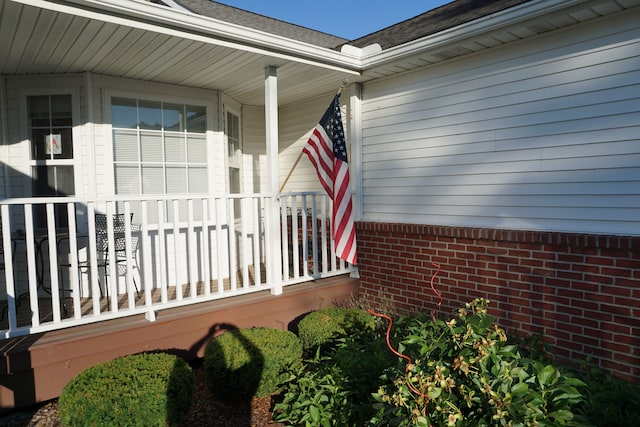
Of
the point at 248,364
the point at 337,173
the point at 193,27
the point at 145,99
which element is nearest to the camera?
the point at 248,364

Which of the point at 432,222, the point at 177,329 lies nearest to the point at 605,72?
the point at 432,222

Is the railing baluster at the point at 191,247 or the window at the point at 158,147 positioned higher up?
the window at the point at 158,147

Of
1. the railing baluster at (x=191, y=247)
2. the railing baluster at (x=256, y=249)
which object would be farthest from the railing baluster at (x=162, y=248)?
the railing baluster at (x=256, y=249)

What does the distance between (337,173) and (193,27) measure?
190cm

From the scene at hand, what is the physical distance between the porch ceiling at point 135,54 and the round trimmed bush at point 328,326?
8.19ft

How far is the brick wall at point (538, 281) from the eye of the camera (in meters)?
3.29

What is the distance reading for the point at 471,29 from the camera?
3764 millimetres

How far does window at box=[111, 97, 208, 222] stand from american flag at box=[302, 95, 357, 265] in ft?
5.21

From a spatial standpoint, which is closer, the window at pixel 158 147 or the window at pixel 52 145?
the window at pixel 52 145

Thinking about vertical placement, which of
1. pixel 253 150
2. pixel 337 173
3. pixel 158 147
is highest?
pixel 253 150

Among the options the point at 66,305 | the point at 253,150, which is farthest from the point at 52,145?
the point at 253,150

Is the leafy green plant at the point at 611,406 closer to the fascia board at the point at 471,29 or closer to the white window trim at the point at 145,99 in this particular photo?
the fascia board at the point at 471,29

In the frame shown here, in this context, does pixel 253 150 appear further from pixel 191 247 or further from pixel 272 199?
pixel 191 247

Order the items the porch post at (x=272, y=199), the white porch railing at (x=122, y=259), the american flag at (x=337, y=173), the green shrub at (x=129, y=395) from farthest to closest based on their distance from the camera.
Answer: the american flag at (x=337, y=173) < the porch post at (x=272, y=199) < the white porch railing at (x=122, y=259) < the green shrub at (x=129, y=395)
